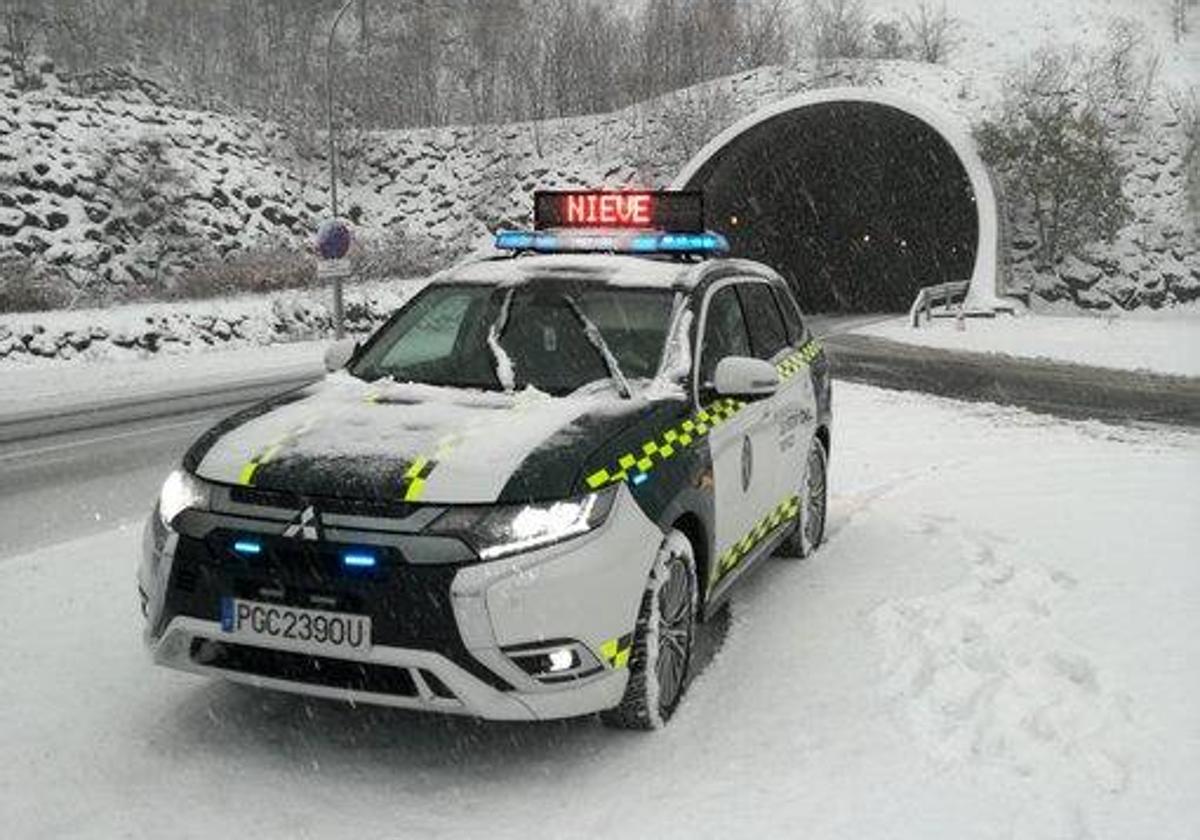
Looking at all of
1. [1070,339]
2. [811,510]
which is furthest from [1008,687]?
[1070,339]

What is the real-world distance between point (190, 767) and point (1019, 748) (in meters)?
3.00

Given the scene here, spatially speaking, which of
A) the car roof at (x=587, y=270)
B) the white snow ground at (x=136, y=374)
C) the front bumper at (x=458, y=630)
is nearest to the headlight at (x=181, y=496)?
the front bumper at (x=458, y=630)

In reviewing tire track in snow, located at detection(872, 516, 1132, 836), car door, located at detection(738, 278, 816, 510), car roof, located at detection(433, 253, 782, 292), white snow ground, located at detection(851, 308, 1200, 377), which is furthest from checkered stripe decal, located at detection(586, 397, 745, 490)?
white snow ground, located at detection(851, 308, 1200, 377)

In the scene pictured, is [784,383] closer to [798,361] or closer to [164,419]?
[798,361]

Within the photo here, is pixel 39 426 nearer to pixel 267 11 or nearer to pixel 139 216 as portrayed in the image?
pixel 139 216

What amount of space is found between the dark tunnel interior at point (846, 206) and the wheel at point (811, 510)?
28949 mm

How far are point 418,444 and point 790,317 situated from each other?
3642 millimetres

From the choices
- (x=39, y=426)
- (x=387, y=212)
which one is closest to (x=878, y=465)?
(x=39, y=426)

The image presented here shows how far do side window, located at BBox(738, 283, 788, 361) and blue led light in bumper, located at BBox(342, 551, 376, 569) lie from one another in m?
3.04

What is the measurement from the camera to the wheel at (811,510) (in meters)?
7.32

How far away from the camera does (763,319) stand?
6922 mm

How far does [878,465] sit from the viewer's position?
11109mm

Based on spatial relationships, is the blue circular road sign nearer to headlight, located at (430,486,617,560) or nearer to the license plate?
the license plate

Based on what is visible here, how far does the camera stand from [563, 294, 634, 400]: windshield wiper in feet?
17.4
